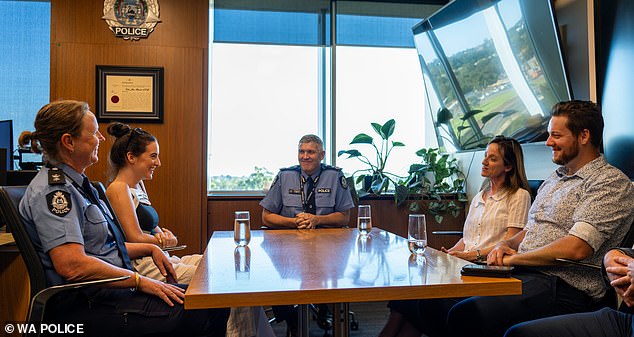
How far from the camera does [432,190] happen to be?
15.0 feet

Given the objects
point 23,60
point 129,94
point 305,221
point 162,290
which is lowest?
point 162,290

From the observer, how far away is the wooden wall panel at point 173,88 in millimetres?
3889

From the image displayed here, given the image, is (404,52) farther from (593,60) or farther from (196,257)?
(196,257)

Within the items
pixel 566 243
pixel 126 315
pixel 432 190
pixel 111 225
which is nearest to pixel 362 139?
pixel 432 190

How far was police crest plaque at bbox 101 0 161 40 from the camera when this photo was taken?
154 inches

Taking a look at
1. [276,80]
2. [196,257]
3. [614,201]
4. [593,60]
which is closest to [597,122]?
[614,201]

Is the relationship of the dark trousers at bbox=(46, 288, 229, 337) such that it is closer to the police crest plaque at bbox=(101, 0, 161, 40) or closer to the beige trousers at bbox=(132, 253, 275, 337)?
the beige trousers at bbox=(132, 253, 275, 337)

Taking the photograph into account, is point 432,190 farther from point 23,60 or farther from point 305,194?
→ point 23,60

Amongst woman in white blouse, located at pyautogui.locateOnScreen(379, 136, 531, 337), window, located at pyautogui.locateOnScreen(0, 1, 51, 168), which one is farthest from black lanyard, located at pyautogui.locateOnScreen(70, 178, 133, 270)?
window, located at pyautogui.locateOnScreen(0, 1, 51, 168)

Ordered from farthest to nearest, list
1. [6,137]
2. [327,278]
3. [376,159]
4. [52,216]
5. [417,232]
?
[376,159], [6,137], [417,232], [52,216], [327,278]

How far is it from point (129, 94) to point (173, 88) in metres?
0.34

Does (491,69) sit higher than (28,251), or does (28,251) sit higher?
(491,69)

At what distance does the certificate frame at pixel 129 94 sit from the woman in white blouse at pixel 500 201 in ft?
8.30

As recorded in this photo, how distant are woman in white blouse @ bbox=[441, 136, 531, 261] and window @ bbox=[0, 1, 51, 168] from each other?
399cm
